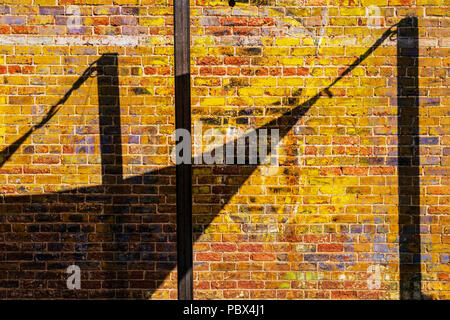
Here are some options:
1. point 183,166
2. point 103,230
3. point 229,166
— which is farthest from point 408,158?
point 103,230

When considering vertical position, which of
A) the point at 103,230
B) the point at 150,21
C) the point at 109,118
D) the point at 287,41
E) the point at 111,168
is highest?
the point at 150,21

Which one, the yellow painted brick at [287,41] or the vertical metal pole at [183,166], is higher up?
the yellow painted brick at [287,41]

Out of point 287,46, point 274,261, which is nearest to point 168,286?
point 274,261

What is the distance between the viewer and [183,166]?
9.79 ft

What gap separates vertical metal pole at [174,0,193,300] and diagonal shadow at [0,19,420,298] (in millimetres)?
76

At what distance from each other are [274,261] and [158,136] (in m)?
1.50

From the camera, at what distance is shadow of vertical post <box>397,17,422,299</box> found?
295cm

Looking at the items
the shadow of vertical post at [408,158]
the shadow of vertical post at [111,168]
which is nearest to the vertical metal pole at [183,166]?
the shadow of vertical post at [111,168]

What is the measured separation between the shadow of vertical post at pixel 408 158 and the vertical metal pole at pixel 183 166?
1.83m

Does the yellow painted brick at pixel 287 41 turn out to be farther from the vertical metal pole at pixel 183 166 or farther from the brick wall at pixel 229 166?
the vertical metal pole at pixel 183 166

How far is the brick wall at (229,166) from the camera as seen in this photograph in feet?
9.71

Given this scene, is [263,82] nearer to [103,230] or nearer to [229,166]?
[229,166]

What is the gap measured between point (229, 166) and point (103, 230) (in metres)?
1.25

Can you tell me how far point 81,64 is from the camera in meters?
2.98
